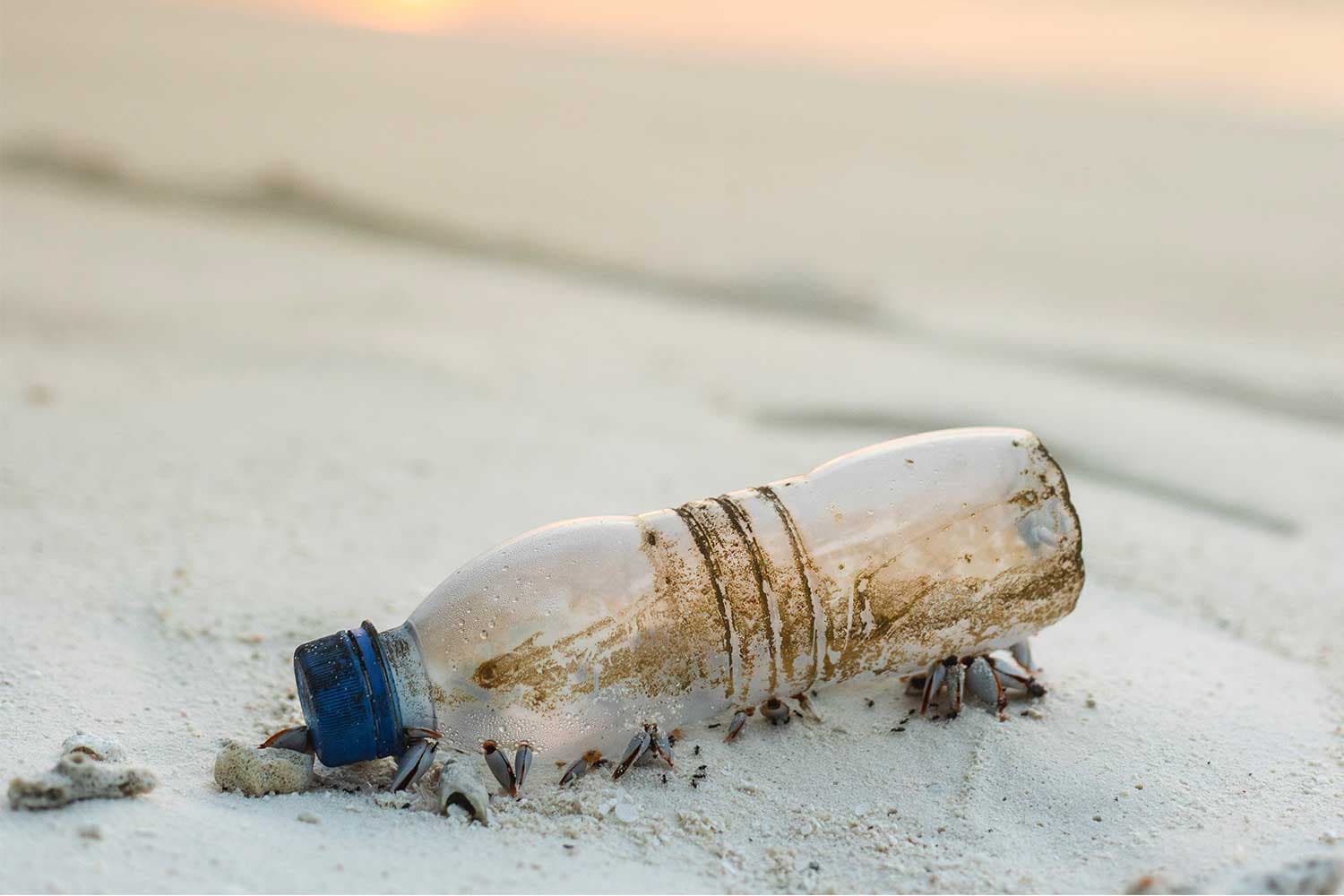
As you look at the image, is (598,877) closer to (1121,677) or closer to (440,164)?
(1121,677)

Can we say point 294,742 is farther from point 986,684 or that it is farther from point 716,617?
point 986,684

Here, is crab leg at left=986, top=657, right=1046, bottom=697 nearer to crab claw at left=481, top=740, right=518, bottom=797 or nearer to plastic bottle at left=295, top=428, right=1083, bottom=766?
plastic bottle at left=295, top=428, right=1083, bottom=766

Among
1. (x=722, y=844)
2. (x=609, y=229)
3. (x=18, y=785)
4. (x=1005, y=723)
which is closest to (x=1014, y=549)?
(x=1005, y=723)

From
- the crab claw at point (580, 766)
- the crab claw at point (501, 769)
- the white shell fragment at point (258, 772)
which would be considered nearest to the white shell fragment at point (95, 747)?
the white shell fragment at point (258, 772)

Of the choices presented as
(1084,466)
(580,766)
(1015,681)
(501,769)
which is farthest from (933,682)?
(1084,466)

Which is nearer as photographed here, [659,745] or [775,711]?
[659,745]
